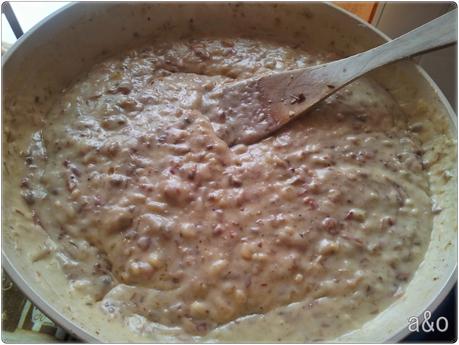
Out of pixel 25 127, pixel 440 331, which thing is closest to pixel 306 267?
pixel 440 331

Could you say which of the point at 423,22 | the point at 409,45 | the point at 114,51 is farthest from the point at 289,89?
the point at 423,22

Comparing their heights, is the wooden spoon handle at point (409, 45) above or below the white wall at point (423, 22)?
above

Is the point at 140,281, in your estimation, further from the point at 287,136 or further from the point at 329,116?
the point at 329,116

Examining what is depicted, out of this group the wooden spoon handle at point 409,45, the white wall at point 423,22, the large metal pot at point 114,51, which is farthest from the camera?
the white wall at point 423,22

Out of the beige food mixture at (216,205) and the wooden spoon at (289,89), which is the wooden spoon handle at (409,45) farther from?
the beige food mixture at (216,205)

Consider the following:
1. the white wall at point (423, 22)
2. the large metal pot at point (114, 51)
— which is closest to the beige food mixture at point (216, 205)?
the large metal pot at point (114, 51)

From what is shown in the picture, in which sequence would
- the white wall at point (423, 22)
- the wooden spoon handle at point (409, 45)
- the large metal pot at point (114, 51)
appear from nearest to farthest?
the large metal pot at point (114, 51) < the wooden spoon handle at point (409, 45) < the white wall at point (423, 22)
